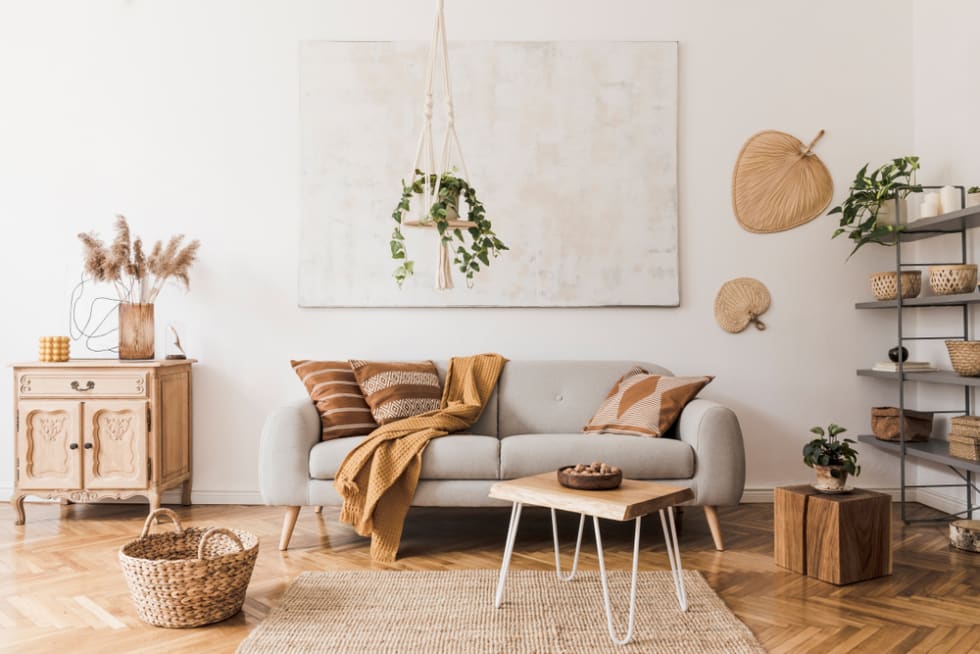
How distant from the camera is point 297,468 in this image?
3.35 metres

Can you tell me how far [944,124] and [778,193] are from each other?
889mm

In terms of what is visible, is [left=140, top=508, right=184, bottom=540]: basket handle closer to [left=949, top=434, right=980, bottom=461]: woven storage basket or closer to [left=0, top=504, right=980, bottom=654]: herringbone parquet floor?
[left=0, top=504, right=980, bottom=654]: herringbone parquet floor

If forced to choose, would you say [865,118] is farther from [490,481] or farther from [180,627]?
[180,627]

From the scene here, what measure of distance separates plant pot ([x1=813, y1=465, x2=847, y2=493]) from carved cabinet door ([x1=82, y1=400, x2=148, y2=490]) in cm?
313

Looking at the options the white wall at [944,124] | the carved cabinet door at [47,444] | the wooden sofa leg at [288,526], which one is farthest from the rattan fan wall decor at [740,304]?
the carved cabinet door at [47,444]

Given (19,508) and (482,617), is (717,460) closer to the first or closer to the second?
(482,617)

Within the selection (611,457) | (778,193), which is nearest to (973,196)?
(778,193)

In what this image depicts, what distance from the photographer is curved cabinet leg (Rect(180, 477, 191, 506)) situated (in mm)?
4250

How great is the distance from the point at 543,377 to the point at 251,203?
1.93 m

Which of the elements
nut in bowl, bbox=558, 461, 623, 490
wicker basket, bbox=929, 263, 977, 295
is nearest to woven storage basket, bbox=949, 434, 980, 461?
wicker basket, bbox=929, 263, 977, 295

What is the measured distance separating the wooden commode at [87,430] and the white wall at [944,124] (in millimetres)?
4123

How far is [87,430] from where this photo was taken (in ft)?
12.6

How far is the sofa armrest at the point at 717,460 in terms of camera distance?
3.32 metres

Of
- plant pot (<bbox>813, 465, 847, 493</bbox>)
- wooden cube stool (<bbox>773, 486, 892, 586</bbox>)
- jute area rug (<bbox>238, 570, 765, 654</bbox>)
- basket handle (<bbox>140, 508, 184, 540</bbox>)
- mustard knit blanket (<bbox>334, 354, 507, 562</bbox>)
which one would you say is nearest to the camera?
jute area rug (<bbox>238, 570, 765, 654</bbox>)
